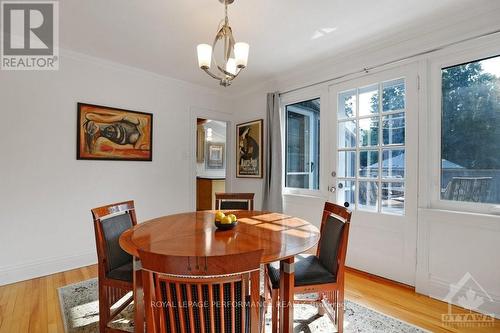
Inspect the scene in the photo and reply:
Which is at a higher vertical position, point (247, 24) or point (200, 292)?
point (247, 24)

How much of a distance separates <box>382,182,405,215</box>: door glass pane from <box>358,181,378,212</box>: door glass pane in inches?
3.3

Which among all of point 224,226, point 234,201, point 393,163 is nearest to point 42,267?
point 234,201

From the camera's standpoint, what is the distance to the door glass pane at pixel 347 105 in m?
2.94

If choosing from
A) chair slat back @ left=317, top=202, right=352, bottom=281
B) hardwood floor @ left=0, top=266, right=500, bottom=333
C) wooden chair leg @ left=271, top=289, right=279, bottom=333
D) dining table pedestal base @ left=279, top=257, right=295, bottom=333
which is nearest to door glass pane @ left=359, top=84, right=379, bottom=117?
chair slat back @ left=317, top=202, right=352, bottom=281

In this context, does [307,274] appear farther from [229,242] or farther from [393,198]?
[393,198]

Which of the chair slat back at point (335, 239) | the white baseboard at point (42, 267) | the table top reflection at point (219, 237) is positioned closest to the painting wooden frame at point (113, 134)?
the white baseboard at point (42, 267)

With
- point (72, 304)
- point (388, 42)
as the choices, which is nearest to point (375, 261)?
point (388, 42)

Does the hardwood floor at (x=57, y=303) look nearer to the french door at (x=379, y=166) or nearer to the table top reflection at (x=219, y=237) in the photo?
the french door at (x=379, y=166)

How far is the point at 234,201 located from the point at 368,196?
58.6 inches

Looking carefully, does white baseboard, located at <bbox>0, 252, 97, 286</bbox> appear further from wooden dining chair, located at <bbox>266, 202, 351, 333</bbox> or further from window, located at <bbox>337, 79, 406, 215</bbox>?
window, located at <bbox>337, 79, 406, 215</bbox>

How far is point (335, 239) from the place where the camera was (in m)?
1.74

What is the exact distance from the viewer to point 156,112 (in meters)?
3.62

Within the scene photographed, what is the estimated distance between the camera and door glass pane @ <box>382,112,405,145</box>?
2543mm

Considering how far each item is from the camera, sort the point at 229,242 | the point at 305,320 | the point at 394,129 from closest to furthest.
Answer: the point at 229,242, the point at 305,320, the point at 394,129
